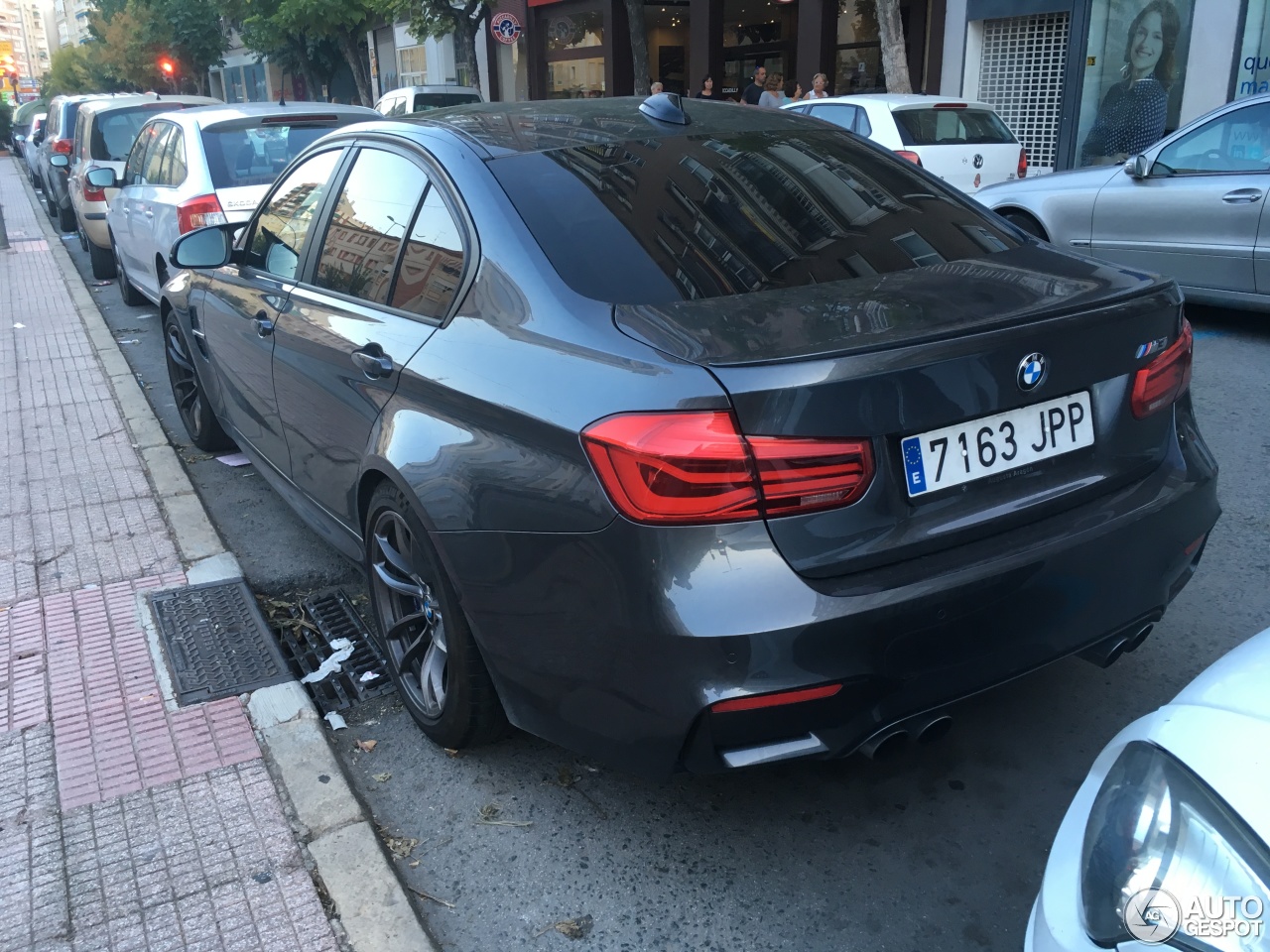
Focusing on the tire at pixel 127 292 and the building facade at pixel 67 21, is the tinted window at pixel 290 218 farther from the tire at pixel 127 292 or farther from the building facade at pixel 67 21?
the building facade at pixel 67 21

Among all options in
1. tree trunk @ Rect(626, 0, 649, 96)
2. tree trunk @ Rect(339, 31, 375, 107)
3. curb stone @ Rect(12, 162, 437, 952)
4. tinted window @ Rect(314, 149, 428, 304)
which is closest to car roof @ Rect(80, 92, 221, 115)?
tree trunk @ Rect(626, 0, 649, 96)

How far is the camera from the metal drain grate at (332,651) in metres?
3.73

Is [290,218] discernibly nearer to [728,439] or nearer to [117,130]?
[728,439]

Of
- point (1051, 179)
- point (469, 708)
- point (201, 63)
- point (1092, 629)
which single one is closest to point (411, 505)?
point (469, 708)

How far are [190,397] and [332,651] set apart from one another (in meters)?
2.73

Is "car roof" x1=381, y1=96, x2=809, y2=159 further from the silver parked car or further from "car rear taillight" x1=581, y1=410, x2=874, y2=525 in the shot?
the silver parked car

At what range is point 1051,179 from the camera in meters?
8.71

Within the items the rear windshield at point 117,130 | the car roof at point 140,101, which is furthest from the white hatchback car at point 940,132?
the rear windshield at point 117,130

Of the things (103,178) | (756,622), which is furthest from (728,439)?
(103,178)

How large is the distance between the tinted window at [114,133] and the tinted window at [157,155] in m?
4.43

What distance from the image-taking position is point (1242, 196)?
719 cm

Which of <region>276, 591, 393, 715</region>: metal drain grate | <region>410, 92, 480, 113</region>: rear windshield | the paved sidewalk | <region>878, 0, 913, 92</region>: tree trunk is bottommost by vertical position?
<region>276, 591, 393, 715</region>: metal drain grate

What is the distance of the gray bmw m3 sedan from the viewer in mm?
2268

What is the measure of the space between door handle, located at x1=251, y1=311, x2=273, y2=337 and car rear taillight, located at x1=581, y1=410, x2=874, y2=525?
226 centimetres
